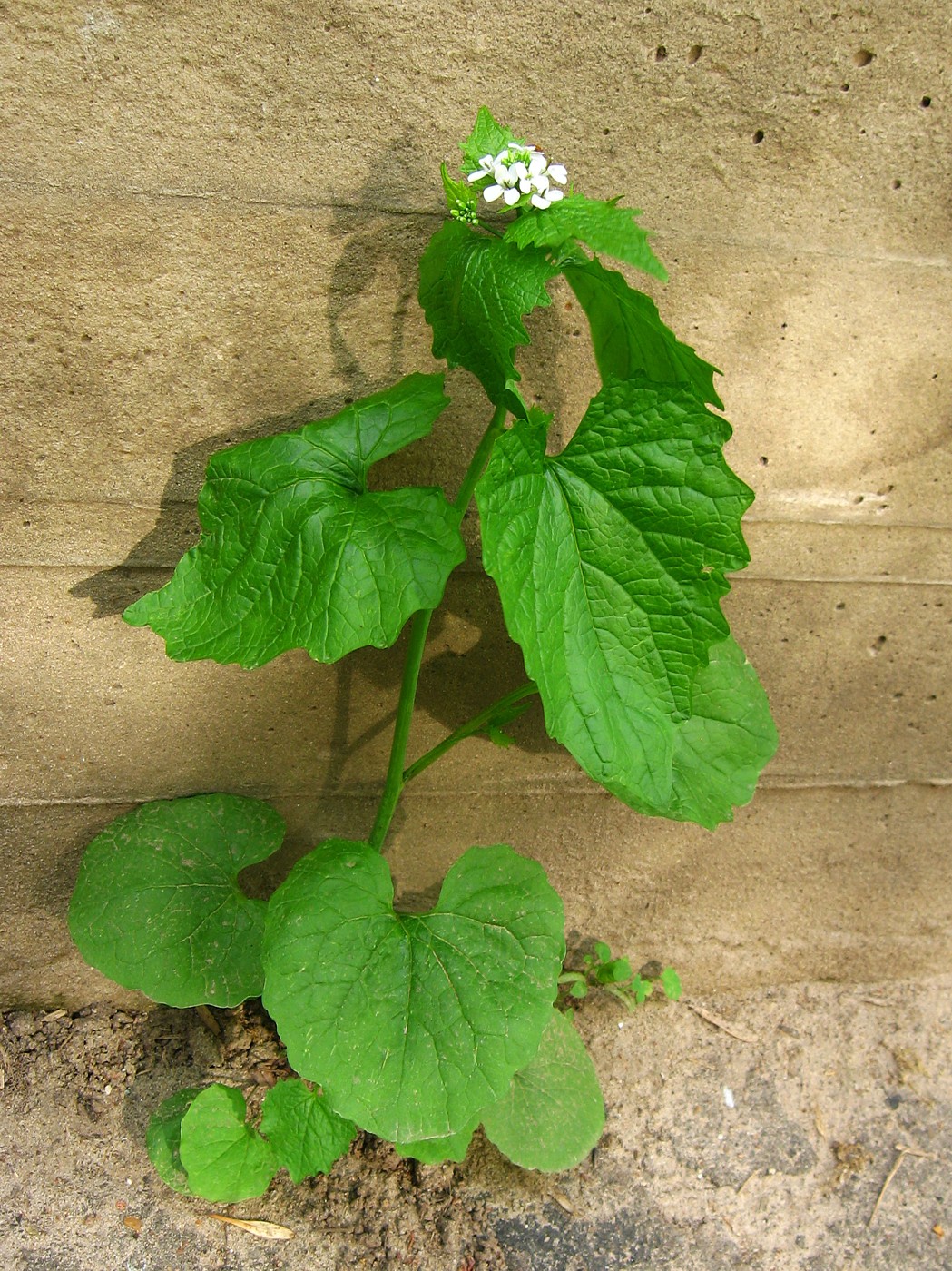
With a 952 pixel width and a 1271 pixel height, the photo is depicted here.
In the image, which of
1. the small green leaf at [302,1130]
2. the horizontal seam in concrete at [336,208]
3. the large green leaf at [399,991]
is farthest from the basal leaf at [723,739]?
the small green leaf at [302,1130]

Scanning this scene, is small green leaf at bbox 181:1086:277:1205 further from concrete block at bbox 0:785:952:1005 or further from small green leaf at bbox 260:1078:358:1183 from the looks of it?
concrete block at bbox 0:785:952:1005

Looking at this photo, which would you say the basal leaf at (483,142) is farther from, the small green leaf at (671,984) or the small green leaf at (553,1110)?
the small green leaf at (671,984)

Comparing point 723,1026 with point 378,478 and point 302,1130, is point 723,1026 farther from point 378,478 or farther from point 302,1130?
point 378,478

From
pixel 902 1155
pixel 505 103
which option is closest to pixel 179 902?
pixel 505 103

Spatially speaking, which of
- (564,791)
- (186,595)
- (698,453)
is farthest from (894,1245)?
(186,595)

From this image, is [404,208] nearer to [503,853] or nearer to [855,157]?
[855,157]
